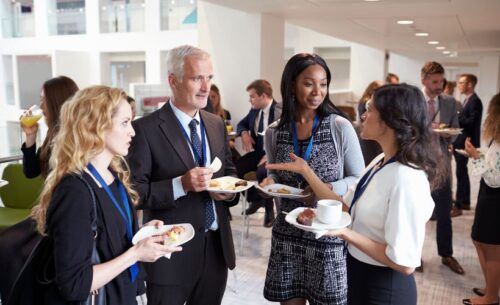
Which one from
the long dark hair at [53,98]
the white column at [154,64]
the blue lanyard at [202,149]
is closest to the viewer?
the blue lanyard at [202,149]

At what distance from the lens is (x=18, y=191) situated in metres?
3.02

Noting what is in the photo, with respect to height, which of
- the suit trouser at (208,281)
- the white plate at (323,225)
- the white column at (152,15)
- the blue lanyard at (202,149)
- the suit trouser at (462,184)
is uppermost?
the white column at (152,15)

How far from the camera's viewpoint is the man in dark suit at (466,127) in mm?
5207

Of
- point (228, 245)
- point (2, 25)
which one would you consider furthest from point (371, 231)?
point (2, 25)

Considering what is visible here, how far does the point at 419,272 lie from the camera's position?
3.46 meters

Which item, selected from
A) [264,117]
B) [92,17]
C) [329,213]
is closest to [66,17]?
[92,17]

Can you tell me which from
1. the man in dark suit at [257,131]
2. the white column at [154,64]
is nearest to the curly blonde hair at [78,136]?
the man in dark suit at [257,131]

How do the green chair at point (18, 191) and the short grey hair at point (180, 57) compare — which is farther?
the green chair at point (18, 191)

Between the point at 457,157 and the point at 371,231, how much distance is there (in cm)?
465

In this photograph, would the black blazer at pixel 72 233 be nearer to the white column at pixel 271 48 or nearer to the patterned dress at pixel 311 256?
the patterned dress at pixel 311 256

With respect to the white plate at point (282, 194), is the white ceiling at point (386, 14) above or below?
above

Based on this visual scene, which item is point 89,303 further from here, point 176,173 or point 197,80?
point 197,80

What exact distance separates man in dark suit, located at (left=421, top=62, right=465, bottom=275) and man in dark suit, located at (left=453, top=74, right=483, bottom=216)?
1780 millimetres

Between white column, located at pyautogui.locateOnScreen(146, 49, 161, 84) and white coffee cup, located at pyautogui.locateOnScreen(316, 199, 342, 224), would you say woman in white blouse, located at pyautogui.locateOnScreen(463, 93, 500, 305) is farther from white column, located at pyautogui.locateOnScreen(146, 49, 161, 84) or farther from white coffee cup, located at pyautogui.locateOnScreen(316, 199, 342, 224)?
white column, located at pyautogui.locateOnScreen(146, 49, 161, 84)
